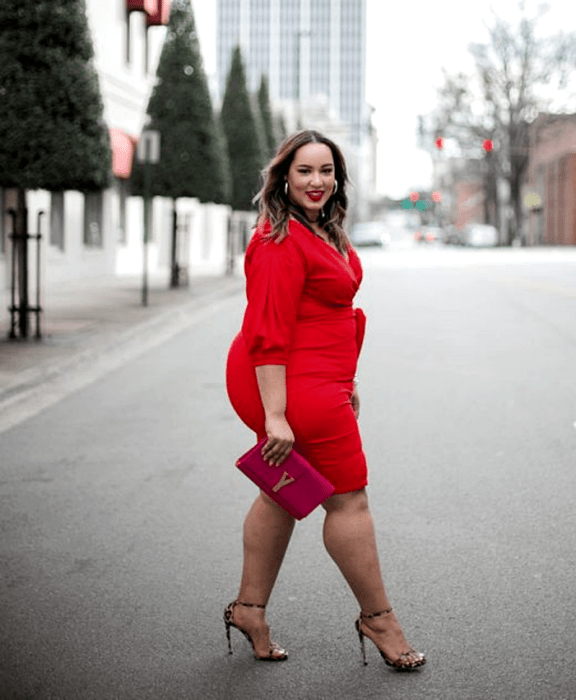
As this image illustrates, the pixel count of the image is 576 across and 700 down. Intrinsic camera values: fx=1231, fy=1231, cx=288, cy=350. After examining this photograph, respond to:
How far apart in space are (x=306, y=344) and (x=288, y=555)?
1.87m

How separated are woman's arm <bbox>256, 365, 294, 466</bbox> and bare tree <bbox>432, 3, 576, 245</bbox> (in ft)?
207

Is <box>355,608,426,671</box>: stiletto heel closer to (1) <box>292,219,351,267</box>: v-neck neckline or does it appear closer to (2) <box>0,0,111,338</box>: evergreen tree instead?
→ (1) <box>292,219,351,267</box>: v-neck neckline

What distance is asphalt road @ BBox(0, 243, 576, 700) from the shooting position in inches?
152

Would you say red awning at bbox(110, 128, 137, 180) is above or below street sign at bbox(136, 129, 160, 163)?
above

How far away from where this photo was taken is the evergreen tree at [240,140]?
120 ft

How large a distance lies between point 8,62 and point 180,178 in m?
12.0

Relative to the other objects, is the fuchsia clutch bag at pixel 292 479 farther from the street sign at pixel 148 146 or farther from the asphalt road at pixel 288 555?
the street sign at pixel 148 146

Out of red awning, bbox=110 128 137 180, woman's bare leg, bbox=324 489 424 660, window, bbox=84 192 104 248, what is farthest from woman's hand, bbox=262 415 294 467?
window, bbox=84 192 104 248

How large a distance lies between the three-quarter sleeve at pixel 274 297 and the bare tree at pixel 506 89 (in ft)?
207

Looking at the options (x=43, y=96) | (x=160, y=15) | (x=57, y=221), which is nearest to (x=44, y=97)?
(x=43, y=96)

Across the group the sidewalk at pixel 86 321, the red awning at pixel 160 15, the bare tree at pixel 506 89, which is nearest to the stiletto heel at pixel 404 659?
the sidewalk at pixel 86 321

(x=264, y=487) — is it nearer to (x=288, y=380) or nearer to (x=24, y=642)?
(x=288, y=380)

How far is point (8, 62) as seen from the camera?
1352 centimetres

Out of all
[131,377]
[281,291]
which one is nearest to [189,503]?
[281,291]
